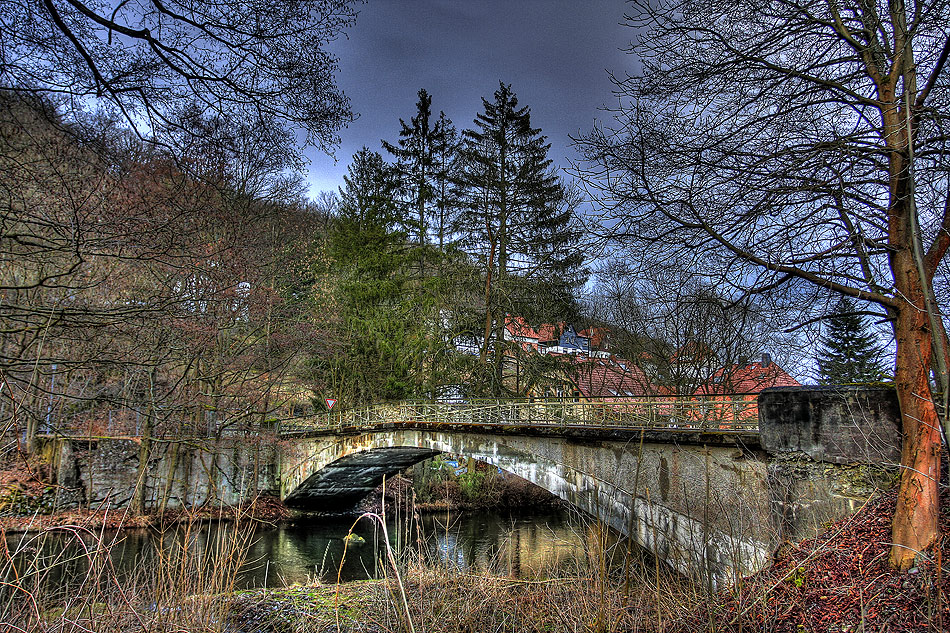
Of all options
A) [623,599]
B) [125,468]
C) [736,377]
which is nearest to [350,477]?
[125,468]

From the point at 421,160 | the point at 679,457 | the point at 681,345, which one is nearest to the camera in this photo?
the point at 679,457

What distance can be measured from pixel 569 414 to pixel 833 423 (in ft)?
20.2

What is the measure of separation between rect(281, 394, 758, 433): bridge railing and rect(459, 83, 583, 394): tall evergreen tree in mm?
3031

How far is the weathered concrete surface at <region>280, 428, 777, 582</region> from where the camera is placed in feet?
19.8

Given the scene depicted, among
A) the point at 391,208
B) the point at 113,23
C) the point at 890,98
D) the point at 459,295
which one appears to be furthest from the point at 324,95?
the point at 391,208

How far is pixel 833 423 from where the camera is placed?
5.57 meters

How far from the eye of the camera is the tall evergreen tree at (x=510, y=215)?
18.7 m

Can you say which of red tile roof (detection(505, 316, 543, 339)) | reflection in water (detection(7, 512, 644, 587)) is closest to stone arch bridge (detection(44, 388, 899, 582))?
reflection in water (detection(7, 512, 644, 587))

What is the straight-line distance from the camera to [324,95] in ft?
14.1

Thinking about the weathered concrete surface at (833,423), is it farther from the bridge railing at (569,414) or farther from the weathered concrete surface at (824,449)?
the bridge railing at (569,414)

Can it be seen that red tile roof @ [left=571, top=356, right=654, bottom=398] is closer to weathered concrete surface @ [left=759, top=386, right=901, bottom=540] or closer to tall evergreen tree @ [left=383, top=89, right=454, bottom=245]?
tall evergreen tree @ [left=383, top=89, right=454, bottom=245]

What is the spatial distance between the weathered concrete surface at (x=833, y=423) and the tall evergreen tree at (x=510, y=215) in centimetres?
1242

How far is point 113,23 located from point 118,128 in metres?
0.93

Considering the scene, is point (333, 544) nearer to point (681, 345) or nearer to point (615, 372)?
point (615, 372)
